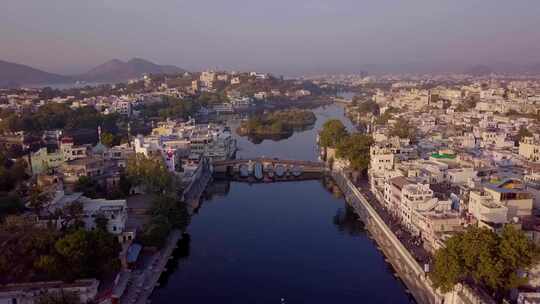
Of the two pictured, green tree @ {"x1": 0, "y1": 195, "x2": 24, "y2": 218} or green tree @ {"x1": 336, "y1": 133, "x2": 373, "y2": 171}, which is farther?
green tree @ {"x1": 336, "y1": 133, "x2": 373, "y2": 171}

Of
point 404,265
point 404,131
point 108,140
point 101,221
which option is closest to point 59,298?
point 101,221

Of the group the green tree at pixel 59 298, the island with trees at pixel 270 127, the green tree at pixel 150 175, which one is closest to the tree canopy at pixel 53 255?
the green tree at pixel 59 298

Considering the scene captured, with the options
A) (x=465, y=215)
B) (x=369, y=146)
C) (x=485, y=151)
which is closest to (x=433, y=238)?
(x=465, y=215)

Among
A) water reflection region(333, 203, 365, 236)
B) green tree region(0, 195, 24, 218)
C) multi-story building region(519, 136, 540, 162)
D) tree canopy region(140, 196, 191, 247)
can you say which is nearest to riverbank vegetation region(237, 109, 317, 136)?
water reflection region(333, 203, 365, 236)

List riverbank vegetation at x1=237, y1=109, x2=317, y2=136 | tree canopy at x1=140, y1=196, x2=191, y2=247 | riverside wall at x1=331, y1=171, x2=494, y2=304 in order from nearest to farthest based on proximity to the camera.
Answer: riverside wall at x1=331, y1=171, x2=494, y2=304
tree canopy at x1=140, y1=196, x2=191, y2=247
riverbank vegetation at x1=237, y1=109, x2=317, y2=136

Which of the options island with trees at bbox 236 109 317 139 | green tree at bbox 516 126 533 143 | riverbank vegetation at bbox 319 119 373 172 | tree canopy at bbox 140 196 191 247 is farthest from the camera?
island with trees at bbox 236 109 317 139

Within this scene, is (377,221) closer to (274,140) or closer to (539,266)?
(539,266)

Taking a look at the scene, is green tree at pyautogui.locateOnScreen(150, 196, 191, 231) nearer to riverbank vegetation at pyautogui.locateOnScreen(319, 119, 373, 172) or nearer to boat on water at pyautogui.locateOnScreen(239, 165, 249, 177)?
boat on water at pyautogui.locateOnScreen(239, 165, 249, 177)
